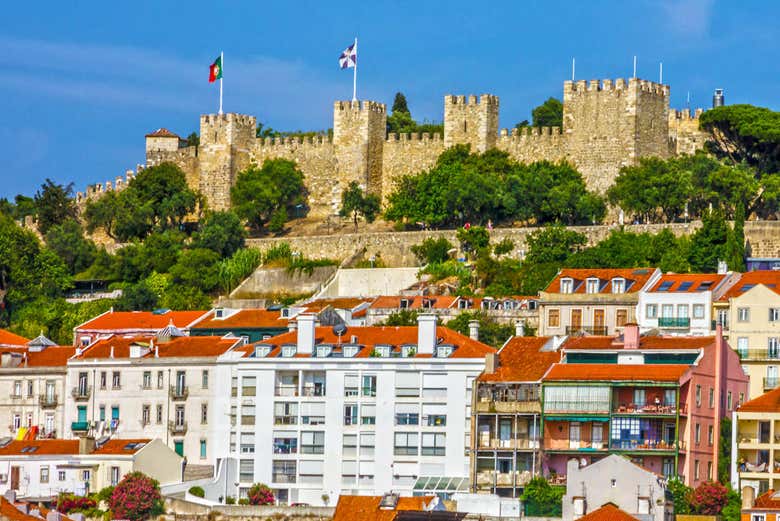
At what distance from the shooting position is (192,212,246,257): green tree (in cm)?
9688

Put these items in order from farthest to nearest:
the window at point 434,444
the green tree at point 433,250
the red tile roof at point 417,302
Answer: the green tree at point 433,250
the red tile roof at point 417,302
the window at point 434,444

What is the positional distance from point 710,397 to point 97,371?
19750mm

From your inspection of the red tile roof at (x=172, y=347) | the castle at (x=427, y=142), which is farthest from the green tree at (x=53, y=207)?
the red tile roof at (x=172, y=347)

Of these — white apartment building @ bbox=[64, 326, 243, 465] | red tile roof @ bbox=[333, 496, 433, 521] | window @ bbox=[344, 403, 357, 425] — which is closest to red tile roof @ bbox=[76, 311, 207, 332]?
white apartment building @ bbox=[64, 326, 243, 465]

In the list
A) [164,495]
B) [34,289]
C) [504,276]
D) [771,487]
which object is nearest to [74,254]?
[34,289]

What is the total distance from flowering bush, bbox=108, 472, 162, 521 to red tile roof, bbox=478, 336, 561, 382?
970 centimetres

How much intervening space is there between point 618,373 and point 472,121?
3886 cm

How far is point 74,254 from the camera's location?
99562mm

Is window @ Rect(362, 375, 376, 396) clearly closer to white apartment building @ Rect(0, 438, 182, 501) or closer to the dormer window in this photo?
the dormer window

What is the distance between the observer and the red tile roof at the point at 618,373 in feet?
206

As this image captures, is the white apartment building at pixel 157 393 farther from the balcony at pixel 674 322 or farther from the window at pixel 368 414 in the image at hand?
the balcony at pixel 674 322

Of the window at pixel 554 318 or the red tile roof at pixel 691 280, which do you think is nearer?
the red tile roof at pixel 691 280

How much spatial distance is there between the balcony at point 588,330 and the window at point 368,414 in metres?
9.54

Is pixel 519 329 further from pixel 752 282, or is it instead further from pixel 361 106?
pixel 361 106
